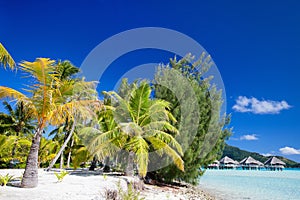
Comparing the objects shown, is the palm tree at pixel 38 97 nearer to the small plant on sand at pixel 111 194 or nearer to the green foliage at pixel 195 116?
the small plant on sand at pixel 111 194

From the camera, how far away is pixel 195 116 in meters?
A: 14.4

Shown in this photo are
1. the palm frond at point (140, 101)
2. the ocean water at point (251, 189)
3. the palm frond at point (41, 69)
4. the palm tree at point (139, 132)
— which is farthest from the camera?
the ocean water at point (251, 189)

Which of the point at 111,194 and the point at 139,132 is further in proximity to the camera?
the point at 139,132

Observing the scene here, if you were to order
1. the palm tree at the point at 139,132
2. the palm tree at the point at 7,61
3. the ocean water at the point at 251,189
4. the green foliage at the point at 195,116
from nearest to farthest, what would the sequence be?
the palm tree at the point at 7,61
the palm tree at the point at 139,132
the green foliage at the point at 195,116
the ocean water at the point at 251,189

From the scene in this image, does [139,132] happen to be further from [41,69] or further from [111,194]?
[41,69]

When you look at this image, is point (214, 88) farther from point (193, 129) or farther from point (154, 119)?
point (154, 119)

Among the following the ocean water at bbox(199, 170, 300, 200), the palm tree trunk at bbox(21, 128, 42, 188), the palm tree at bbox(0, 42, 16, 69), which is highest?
the palm tree at bbox(0, 42, 16, 69)

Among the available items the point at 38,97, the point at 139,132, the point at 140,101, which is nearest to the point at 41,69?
the point at 38,97

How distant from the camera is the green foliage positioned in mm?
13977

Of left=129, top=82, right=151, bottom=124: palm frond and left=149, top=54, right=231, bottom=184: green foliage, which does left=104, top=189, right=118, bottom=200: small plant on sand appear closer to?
left=129, top=82, right=151, bottom=124: palm frond

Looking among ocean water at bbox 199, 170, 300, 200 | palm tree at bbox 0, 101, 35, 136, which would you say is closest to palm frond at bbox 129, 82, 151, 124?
ocean water at bbox 199, 170, 300, 200

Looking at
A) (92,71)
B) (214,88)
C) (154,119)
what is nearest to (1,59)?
(92,71)

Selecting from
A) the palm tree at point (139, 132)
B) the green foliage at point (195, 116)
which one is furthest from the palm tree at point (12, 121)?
the green foliage at point (195, 116)

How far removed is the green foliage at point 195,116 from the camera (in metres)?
14.0
